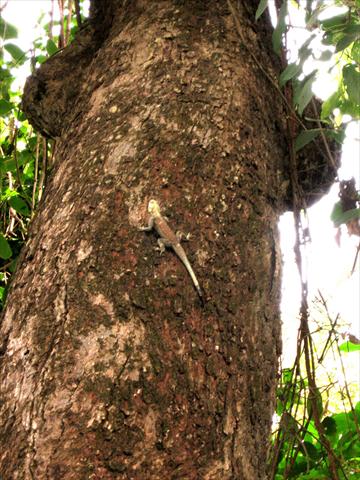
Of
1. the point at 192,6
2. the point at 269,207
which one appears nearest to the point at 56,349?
the point at 269,207

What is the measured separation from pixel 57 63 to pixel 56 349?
1173 millimetres

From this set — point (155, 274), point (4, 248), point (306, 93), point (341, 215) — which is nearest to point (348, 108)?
point (306, 93)

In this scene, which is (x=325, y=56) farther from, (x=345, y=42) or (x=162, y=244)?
(x=162, y=244)

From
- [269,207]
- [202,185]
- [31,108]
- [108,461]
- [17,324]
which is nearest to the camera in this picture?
[108,461]

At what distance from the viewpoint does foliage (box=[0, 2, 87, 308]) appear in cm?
250

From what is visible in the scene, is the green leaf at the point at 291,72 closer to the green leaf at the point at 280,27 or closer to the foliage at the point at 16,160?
the green leaf at the point at 280,27

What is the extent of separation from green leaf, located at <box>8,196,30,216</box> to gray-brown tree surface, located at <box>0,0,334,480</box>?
1171 mm

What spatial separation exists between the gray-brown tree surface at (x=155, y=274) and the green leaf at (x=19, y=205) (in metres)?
1.17

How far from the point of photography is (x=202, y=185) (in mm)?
1538

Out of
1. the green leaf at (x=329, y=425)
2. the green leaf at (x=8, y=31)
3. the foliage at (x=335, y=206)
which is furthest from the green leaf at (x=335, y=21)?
the green leaf at (x=329, y=425)

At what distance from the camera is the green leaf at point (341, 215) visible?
1410 millimetres

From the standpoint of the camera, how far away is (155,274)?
1.39 meters

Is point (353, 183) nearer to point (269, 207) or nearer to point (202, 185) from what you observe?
point (269, 207)

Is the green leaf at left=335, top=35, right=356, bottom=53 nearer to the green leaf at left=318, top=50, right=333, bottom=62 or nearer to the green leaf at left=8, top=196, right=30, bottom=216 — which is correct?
the green leaf at left=318, top=50, right=333, bottom=62
